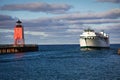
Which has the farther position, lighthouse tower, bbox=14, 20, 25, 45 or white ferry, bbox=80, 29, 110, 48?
white ferry, bbox=80, 29, 110, 48

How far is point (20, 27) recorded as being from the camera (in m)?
122

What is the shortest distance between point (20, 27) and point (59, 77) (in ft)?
256

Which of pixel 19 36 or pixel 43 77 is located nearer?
pixel 43 77

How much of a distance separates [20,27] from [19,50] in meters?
8.97

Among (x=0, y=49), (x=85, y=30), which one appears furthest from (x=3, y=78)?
(x=85, y=30)

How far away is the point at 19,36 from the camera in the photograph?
12081 cm

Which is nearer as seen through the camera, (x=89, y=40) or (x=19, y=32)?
(x=19, y=32)

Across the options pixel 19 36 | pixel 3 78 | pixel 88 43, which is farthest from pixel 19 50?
pixel 3 78

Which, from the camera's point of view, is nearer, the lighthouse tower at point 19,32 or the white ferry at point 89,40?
the lighthouse tower at point 19,32

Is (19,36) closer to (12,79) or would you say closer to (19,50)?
(19,50)

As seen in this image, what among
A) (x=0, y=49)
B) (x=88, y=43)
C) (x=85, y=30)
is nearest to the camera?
(x=0, y=49)

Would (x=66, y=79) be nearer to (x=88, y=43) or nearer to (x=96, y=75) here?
(x=96, y=75)

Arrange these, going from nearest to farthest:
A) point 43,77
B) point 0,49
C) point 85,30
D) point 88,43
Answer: point 43,77, point 0,49, point 88,43, point 85,30

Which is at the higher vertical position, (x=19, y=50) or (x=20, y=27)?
(x=20, y=27)
